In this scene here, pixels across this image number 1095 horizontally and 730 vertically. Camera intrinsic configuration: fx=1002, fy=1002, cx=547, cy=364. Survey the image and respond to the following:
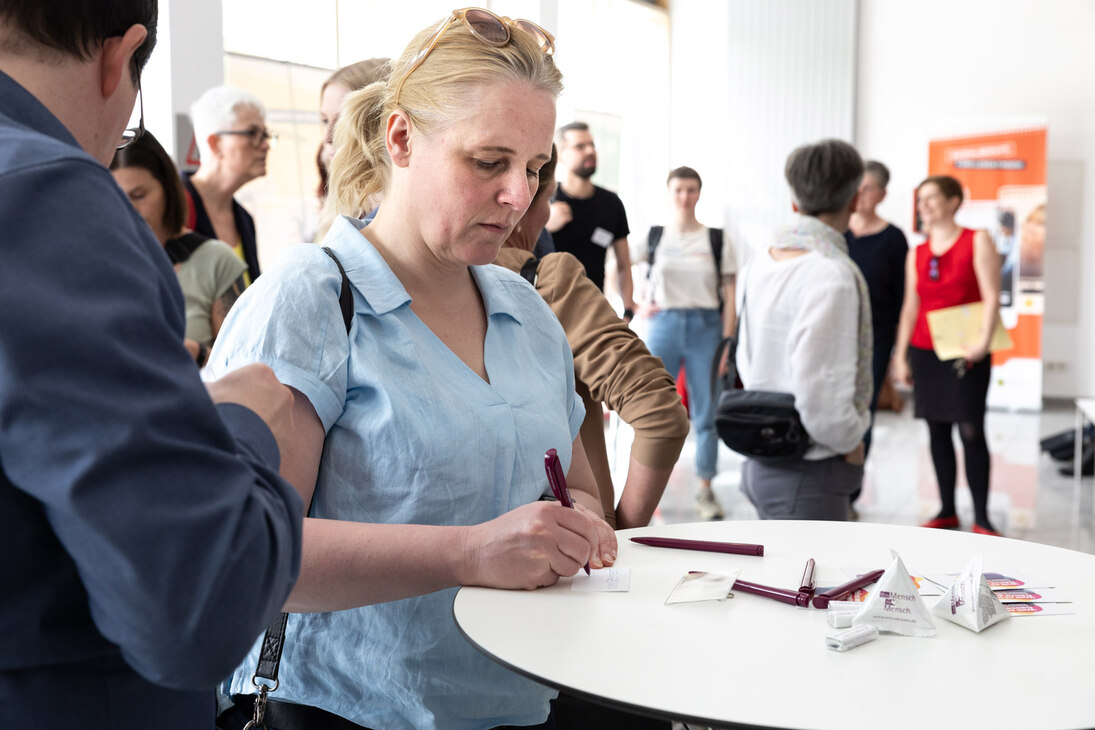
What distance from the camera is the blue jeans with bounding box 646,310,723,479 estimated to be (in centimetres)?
555

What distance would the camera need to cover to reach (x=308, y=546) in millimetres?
1131

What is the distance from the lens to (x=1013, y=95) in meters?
9.29

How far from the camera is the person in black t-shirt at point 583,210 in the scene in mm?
4863

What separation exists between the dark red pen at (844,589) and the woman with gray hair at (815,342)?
1.47 metres

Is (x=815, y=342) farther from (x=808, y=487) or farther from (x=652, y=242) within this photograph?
(x=652, y=242)

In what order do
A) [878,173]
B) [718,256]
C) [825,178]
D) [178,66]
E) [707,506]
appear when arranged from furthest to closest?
1. [718,256]
2. [878,173]
3. [707,506]
4. [178,66]
5. [825,178]

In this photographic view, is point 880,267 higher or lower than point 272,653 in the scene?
higher

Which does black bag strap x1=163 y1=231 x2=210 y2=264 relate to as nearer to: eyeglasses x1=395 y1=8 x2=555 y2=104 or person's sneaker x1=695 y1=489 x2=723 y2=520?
eyeglasses x1=395 y1=8 x2=555 y2=104

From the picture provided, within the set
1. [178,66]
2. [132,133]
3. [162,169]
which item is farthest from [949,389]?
[132,133]

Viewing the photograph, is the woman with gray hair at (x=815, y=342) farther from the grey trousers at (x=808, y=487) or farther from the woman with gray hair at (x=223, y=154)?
the woman with gray hair at (x=223, y=154)

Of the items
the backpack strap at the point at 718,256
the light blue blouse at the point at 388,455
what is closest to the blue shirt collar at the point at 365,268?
the light blue blouse at the point at 388,455

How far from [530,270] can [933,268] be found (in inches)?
135

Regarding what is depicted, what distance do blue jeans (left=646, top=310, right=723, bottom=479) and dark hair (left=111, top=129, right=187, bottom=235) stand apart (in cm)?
301

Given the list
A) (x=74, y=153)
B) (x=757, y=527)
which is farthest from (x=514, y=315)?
(x=74, y=153)
